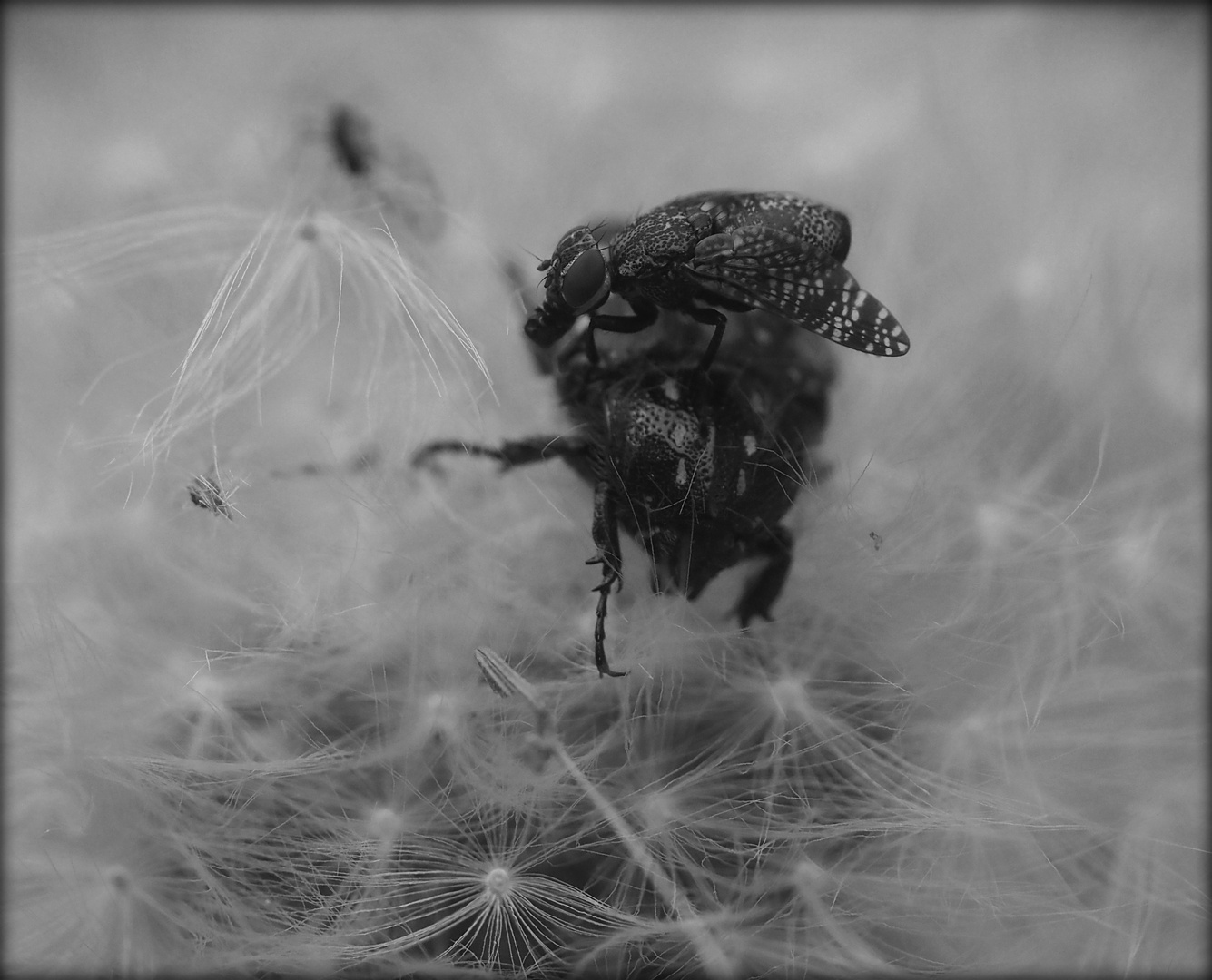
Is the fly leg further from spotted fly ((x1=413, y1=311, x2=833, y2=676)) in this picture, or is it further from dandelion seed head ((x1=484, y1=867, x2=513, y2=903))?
dandelion seed head ((x1=484, y1=867, x2=513, y2=903))

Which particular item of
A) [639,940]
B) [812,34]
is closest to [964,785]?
[639,940]

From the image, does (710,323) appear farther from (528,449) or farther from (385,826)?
(385,826)

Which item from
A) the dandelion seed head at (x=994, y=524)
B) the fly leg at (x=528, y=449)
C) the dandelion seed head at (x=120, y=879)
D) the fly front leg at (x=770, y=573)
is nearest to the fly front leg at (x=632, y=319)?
the fly leg at (x=528, y=449)

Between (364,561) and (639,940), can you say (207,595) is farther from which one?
(639,940)

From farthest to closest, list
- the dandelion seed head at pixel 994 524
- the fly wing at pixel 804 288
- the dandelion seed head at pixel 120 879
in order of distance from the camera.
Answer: the dandelion seed head at pixel 994 524 → the dandelion seed head at pixel 120 879 → the fly wing at pixel 804 288

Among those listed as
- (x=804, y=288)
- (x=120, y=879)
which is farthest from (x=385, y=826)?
(x=804, y=288)

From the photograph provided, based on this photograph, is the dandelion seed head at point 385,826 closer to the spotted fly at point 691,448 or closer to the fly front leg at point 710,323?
the spotted fly at point 691,448

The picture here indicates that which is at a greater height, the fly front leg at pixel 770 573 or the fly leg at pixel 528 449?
the fly leg at pixel 528 449

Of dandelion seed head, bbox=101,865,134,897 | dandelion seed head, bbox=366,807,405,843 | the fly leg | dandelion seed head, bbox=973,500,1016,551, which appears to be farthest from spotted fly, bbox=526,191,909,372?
dandelion seed head, bbox=101,865,134,897
